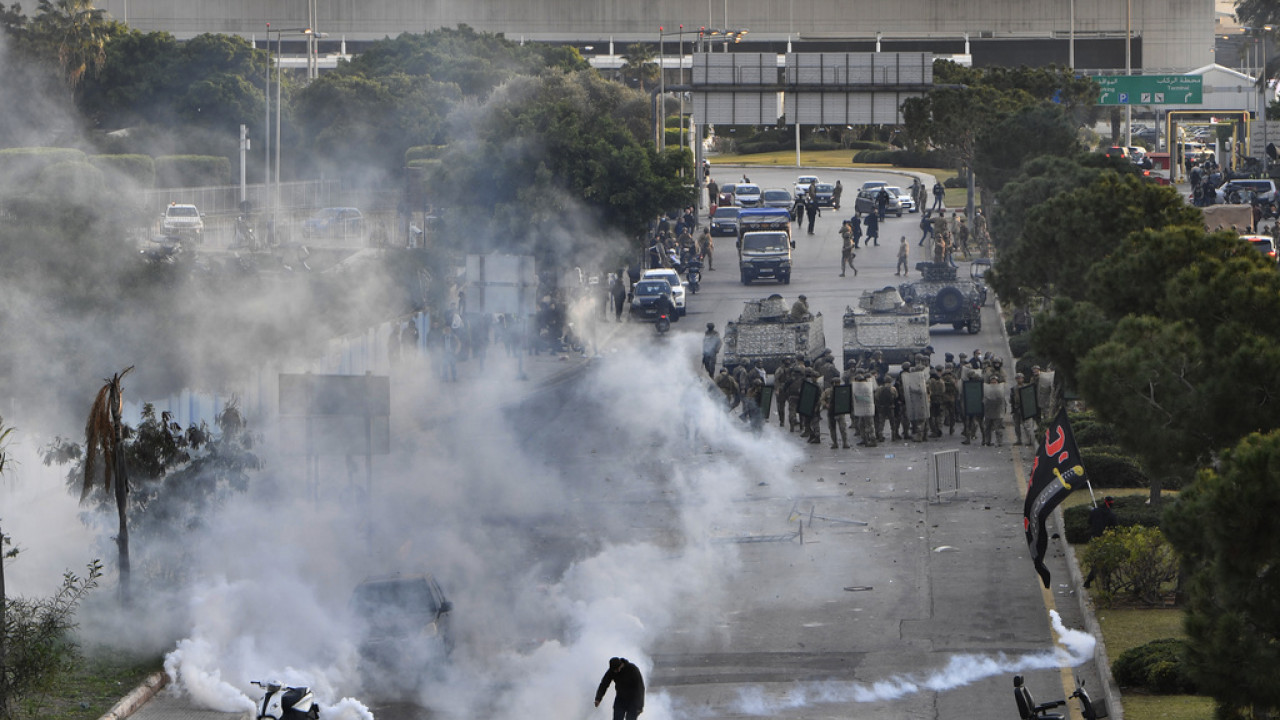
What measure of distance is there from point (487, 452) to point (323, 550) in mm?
6287

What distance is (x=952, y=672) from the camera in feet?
48.1

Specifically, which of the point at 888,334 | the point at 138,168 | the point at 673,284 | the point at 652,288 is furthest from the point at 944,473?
the point at 138,168

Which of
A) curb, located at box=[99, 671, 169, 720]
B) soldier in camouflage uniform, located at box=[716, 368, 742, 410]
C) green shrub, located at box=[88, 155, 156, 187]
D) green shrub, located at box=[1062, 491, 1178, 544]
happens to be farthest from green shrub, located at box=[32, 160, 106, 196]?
green shrub, located at box=[88, 155, 156, 187]

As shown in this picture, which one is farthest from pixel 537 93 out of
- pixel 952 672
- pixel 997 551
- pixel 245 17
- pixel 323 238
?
pixel 245 17

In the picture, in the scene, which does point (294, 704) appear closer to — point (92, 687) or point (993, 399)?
point (92, 687)

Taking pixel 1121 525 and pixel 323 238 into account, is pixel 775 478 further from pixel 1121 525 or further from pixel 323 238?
pixel 323 238

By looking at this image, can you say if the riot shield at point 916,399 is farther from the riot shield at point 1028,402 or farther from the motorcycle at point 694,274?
the motorcycle at point 694,274

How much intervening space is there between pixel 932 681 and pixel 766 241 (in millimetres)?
31955

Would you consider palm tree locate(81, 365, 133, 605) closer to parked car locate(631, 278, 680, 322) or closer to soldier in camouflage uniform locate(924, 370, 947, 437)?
soldier in camouflage uniform locate(924, 370, 947, 437)

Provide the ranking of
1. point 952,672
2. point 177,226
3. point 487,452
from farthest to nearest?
point 177,226, point 487,452, point 952,672

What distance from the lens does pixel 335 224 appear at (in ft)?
146

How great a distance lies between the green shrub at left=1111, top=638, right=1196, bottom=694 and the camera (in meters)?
13.1

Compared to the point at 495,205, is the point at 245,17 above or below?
above

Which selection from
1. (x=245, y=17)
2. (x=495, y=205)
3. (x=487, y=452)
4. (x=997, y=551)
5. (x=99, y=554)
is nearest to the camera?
(x=99, y=554)
